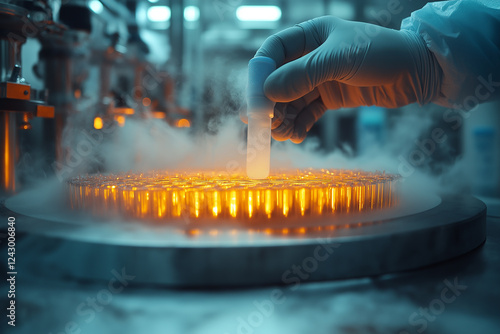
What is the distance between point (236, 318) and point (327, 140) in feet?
9.97

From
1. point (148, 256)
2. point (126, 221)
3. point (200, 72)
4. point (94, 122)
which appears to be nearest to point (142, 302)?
point (148, 256)

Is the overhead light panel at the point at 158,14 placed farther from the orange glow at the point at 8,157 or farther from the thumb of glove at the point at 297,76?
the thumb of glove at the point at 297,76

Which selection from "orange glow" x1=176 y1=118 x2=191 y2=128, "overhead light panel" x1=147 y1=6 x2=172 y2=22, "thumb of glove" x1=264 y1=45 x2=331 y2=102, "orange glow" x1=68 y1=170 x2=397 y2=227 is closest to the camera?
"orange glow" x1=68 y1=170 x2=397 y2=227

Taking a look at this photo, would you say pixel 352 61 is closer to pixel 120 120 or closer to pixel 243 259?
pixel 243 259

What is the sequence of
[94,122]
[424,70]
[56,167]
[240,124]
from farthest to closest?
[240,124]
[94,122]
[56,167]
[424,70]

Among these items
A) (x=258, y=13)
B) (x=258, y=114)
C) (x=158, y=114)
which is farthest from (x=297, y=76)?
(x=258, y=13)

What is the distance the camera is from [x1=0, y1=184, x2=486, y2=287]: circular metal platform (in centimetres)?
56

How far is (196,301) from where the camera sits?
54cm

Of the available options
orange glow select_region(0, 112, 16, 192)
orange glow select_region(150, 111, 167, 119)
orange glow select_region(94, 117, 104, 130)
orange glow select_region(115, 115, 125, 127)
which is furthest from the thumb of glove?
orange glow select_region(150, 111, 167, 119)

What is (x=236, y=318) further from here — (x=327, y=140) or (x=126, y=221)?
(x=327, y=140)

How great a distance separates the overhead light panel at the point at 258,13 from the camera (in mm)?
3176

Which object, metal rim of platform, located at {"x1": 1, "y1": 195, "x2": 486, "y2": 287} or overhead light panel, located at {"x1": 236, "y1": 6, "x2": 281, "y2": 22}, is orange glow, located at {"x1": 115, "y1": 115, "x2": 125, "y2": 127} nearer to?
metal rim of platform, located at {"x1": 1, "y1": 195, "x2": 486, "y2": 287}

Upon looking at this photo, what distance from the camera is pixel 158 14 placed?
3170 millimetres

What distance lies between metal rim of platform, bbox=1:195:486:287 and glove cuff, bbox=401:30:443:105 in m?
0.65
